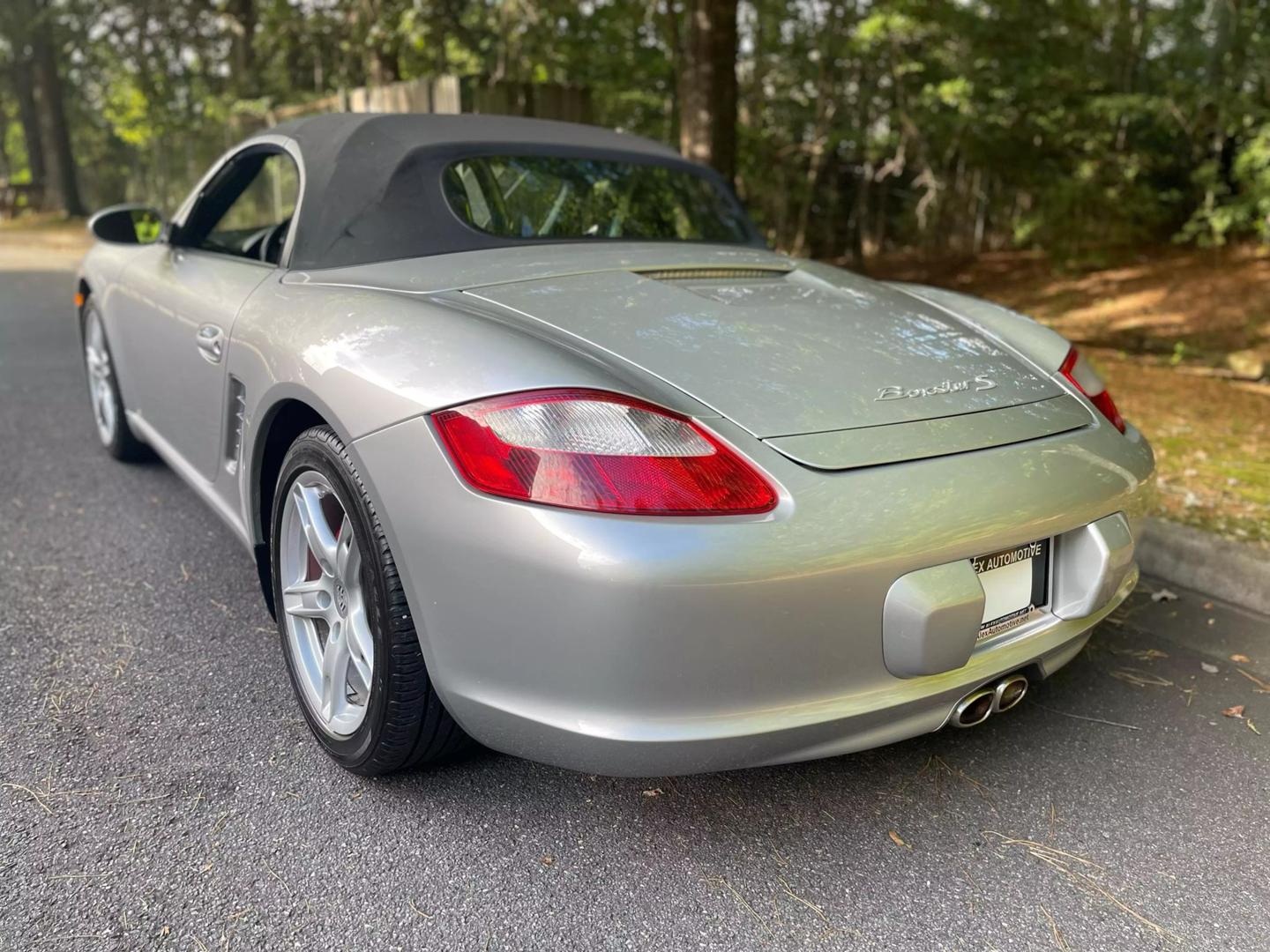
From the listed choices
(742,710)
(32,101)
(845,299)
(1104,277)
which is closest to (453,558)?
(742,710)

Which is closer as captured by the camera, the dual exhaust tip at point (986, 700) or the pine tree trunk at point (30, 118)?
the dual exhaust tip at point (986, 700)

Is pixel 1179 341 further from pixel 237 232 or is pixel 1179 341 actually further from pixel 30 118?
pixel 30 118

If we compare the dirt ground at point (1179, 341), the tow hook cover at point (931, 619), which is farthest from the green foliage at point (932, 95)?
the tow hook cover at point (931, 619)

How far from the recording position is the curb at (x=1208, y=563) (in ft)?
9.98

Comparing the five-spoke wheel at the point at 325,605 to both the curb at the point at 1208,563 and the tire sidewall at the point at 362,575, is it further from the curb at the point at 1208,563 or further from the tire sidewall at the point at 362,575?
the curb at the point at 1208,563

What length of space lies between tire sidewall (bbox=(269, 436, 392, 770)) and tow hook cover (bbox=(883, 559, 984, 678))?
93 cm

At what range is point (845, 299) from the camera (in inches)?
101

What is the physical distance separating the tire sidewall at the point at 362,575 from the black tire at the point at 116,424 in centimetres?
221

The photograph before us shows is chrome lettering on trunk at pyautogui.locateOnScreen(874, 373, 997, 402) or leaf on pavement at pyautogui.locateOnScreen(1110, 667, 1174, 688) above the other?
chrome lettering on trunk at pyautogui.locateOnScreen(874, 373, 997, 402)

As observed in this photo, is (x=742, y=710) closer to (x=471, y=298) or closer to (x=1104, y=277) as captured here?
(x=471, y=298)

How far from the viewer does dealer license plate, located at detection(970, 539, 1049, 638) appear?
188 centimetres

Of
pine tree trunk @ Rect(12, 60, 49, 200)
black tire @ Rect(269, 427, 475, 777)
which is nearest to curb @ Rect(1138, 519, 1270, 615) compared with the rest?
black tire @ Rect(269, 427, 475, 777)

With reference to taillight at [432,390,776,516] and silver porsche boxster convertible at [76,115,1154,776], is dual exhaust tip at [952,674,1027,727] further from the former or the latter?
taillight at [432,390,776,516]

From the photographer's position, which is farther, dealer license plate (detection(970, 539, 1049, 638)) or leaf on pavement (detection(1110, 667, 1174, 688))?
leaf on pavement (detection(1110, 667, 1174, 688))
